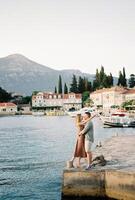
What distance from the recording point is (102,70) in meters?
183

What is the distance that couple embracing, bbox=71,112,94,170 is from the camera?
17391 millimetres

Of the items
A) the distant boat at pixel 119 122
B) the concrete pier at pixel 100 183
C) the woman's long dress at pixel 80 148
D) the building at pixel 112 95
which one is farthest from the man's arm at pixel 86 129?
the building at pixel 112 95

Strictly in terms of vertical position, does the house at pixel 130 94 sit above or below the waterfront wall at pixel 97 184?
above

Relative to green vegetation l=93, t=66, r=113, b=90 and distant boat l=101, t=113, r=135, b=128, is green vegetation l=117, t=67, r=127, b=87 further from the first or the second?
distant boat l=101, t=113, r=135, b=128

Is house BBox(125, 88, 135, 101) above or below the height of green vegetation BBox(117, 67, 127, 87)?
below

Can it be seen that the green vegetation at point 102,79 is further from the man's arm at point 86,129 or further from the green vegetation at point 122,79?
the man's arm at point 86,129

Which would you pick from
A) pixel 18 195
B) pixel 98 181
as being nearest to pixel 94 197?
pixel 98 181

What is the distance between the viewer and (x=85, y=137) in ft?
57.1

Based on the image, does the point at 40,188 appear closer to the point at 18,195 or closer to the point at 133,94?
the point at 18,195

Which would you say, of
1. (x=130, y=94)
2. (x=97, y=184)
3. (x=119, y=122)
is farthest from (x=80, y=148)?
(x=130, y=94)

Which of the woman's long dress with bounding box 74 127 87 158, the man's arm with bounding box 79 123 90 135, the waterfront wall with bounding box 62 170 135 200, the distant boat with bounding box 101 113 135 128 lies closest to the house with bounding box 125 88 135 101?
the distant boat with bounding box 101 113 135 128

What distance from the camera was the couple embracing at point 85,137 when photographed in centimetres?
1739

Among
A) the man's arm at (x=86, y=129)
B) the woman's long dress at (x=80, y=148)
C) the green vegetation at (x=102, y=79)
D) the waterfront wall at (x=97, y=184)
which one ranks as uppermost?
the green vegetation at (x=102, y=79)

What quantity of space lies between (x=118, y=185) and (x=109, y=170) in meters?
0.68
